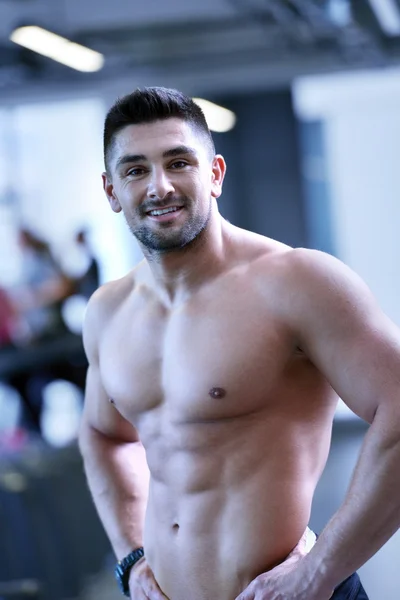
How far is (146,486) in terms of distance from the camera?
2.27 m

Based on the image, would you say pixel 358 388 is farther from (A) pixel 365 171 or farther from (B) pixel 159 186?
(A) pixel 365 171

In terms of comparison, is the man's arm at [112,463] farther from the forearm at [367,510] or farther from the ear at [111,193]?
the forearm at [367,510]

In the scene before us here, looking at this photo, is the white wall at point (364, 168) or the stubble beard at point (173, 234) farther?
the white wall at point (364, 168)

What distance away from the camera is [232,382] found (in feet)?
5.86

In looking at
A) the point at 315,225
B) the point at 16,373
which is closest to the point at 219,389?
the point at 16,373

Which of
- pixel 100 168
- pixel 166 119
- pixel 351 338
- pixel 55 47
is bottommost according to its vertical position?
pixel 100 168

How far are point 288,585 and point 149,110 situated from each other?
0.84m

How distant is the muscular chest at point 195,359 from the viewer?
1777 mm

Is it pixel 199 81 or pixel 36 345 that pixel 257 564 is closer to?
pixel 36 345

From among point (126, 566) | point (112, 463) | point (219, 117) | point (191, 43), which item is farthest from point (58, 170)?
point (126, 566)

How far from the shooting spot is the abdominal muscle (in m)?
1.81

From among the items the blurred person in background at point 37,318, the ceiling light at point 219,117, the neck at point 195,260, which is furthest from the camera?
the ceiling light at point 219,117

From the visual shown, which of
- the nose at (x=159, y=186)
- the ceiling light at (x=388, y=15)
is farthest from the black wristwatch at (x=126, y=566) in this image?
the ceiling light at (x=388, y=15)

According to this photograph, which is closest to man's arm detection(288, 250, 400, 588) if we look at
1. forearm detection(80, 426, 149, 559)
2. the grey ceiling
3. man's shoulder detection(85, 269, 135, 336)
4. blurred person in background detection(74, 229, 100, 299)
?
man's shoulder detection(85, 269, 135, 336)
